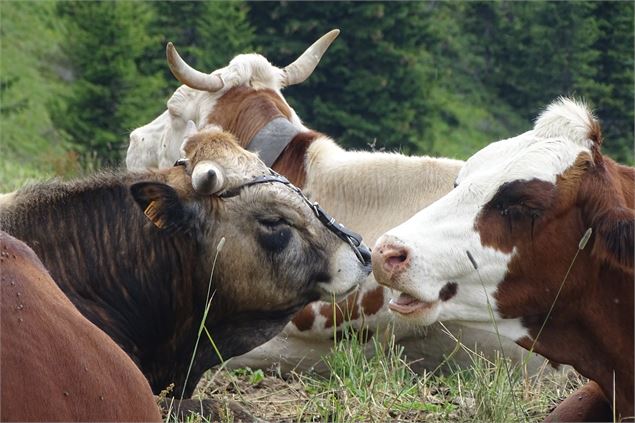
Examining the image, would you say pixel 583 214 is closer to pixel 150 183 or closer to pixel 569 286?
pixel 569 286

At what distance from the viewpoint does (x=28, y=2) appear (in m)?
48.3

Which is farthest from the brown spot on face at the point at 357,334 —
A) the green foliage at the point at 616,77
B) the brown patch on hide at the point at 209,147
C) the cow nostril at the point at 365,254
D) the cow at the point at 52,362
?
the green foliage at the point at 616,77

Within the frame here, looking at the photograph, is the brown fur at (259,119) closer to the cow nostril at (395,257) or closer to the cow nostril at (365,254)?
the cow nostril at (365,254)

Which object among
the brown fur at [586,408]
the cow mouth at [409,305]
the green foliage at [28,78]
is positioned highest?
the cow mouth at [409,305]

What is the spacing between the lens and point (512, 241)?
4.98 m

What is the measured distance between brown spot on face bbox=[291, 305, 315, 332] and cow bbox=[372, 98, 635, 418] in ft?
8.16

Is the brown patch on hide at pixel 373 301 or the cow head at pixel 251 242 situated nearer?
the cow head at pixel 251 242

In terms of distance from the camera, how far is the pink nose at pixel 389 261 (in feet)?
16.3

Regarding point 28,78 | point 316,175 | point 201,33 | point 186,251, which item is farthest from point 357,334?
point 28,78

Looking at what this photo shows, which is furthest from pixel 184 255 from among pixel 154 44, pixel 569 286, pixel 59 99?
pixel 154 44

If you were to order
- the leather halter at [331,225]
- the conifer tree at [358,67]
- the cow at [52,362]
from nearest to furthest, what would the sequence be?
the cow at [52,362] → the leather halter at [331,225] → the conifer tree at [358,67]


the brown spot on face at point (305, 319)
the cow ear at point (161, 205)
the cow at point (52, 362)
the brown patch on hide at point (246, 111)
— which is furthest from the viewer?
the brown patch on hide at point (246, 111)

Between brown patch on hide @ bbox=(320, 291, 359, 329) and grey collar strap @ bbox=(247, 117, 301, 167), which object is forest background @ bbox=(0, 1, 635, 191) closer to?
grey collar strap @ bbox=(247, 117, 301, 167)

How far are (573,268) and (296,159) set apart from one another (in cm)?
365
